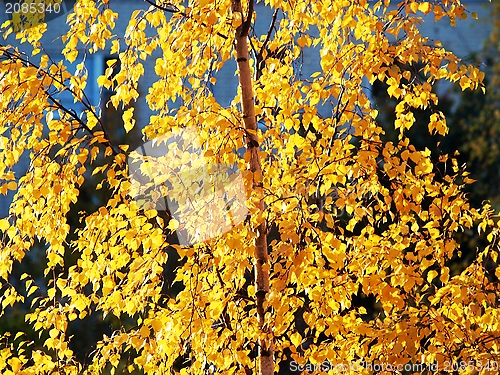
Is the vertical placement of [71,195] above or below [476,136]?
below

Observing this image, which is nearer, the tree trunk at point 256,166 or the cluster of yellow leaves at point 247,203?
the cluster of yellow leaves at point 247,203

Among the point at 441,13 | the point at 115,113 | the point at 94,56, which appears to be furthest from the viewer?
the point at 94,56

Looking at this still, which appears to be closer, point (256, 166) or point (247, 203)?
point (247, 203)

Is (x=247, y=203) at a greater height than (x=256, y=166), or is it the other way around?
(x=256, y=166)

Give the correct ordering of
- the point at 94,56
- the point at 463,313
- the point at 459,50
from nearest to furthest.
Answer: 1. the point at 463,313
2. the point at 94,56
3. the point at 459,50

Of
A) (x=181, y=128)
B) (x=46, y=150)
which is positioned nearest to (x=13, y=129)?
(x=46, y=150)

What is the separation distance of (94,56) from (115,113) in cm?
104

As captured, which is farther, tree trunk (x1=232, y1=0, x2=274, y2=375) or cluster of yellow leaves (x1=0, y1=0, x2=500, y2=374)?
tree trunk (x1=232, y1=0, x2=274, y2=375)

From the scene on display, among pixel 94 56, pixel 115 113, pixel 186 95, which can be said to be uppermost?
pixel 94 56

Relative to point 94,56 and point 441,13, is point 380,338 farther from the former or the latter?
point 94,56

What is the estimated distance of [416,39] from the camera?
6.18 ft

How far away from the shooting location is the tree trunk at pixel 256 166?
6.91 feet

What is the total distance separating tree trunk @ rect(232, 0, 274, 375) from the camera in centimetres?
211

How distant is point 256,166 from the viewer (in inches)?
83.7
